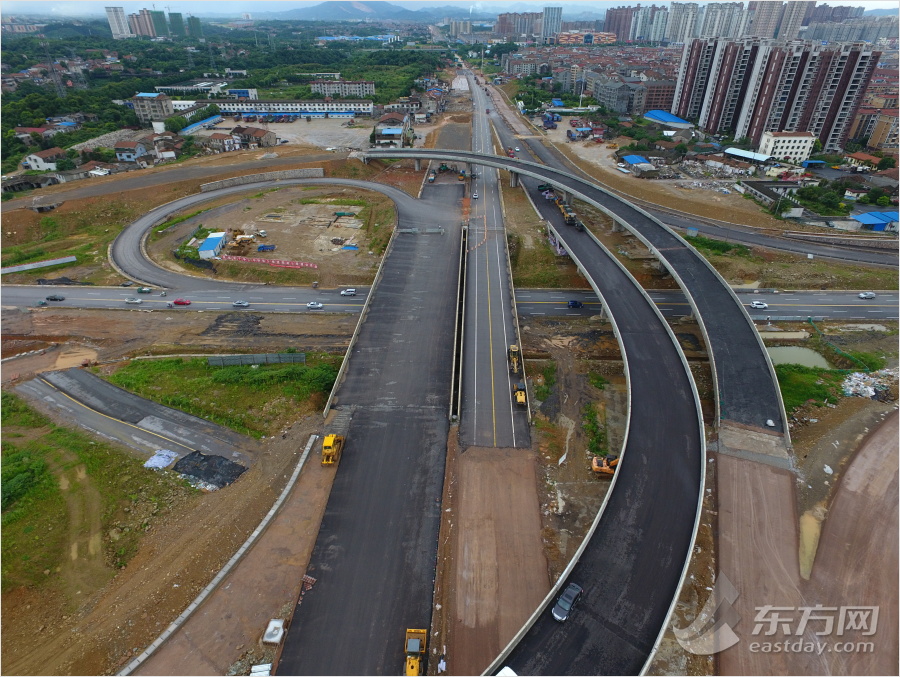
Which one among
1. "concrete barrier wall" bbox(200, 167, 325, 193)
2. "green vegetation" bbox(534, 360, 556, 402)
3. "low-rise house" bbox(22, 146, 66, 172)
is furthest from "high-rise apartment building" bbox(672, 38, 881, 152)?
"low-rise house" bbox(22, 146, 66, 172)

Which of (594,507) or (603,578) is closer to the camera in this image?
(603,578)

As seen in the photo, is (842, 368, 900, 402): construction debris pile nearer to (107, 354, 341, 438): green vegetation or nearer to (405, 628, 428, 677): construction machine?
A: (405, 628, 428, 677): construction machine

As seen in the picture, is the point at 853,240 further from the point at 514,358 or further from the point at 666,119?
the point at 666,119

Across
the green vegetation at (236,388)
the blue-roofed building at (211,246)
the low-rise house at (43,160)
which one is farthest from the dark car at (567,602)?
the low-rise house at (43,160)

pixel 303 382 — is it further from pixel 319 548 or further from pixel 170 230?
pixel 170 230

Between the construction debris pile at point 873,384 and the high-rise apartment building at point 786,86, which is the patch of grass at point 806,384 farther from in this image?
the high-rise apartment building at point 786,86

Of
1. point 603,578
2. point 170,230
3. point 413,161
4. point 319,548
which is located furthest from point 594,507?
point 413,161
